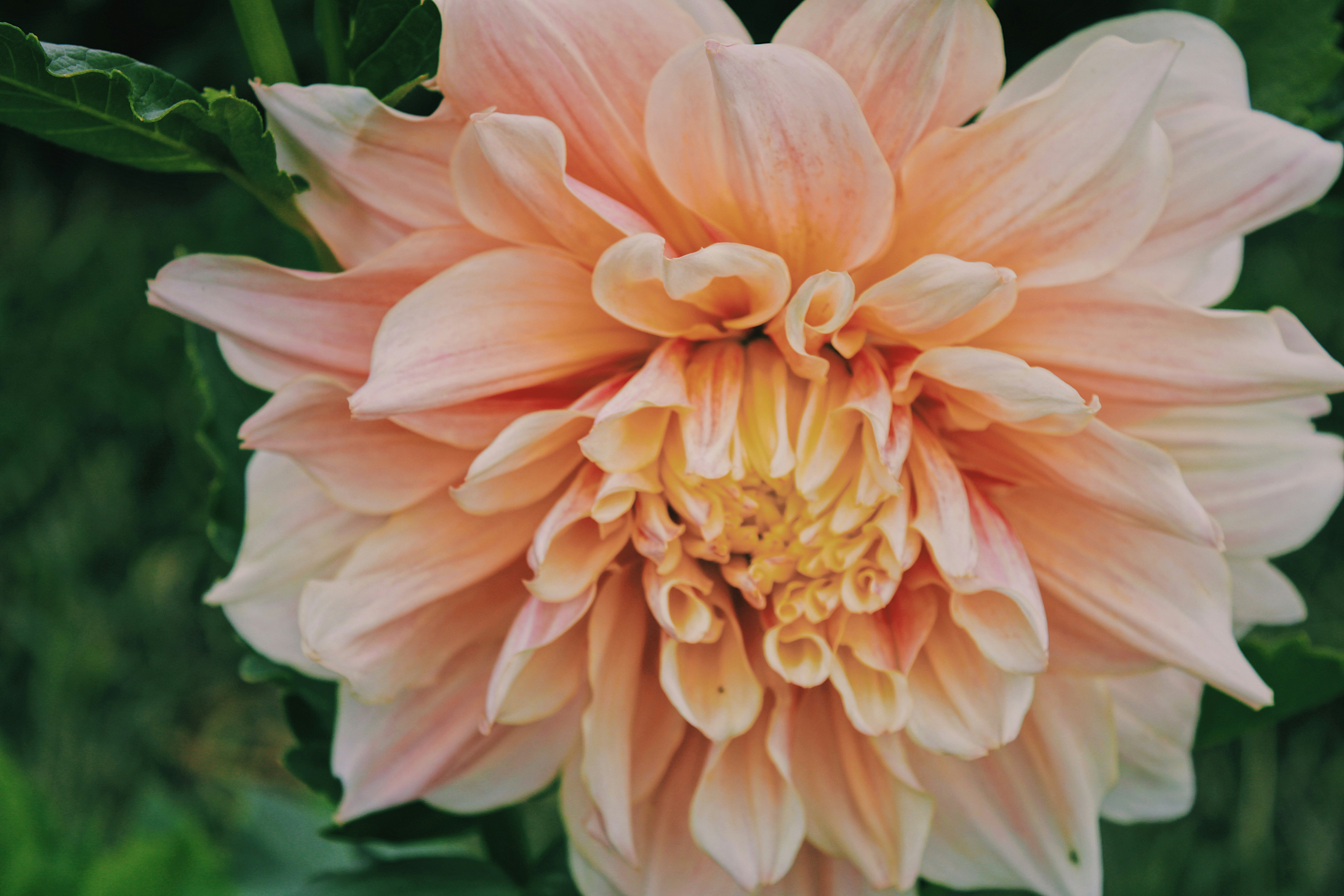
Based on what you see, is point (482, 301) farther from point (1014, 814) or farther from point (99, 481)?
point (99, 481)

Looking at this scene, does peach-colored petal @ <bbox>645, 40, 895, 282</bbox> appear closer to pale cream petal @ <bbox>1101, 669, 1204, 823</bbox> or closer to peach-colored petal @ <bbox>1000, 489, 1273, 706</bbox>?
peach-colored petal @ <bbox>1000, 489, 1273, 706</bbox>

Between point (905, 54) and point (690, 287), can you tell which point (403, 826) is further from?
point (905, 54)

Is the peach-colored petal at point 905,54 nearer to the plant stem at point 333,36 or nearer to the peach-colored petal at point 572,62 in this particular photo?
the peach-colored petal at point 572,62

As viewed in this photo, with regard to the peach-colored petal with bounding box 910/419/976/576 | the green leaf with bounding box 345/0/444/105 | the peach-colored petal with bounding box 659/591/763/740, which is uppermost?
the green leaf with bounding box 345/0/444/105

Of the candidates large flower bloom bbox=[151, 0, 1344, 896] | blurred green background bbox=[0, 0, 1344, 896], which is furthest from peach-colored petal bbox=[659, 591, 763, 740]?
blurred green background bbox=[0, 0, 1344, 896]

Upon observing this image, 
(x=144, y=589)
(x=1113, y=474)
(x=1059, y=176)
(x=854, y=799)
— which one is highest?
(x=1059, y=176)

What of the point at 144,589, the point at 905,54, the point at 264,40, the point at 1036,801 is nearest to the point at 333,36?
the point at 264,40
